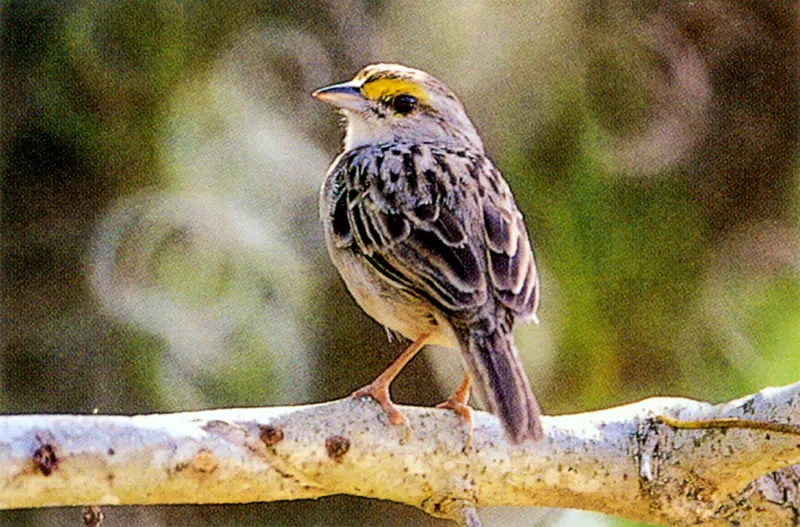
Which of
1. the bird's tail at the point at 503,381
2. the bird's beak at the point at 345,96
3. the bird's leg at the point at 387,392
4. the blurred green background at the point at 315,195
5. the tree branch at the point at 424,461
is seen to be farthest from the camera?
the blurred green background at the point at 315,195

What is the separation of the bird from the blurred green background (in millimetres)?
542

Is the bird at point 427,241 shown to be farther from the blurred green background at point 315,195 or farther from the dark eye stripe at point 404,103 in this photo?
the blurred green background at point 315,195

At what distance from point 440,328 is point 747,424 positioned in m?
0.78

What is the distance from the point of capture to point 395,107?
4.06m

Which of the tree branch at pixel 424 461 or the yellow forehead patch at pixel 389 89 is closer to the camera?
the tree branch at pixel 424 461

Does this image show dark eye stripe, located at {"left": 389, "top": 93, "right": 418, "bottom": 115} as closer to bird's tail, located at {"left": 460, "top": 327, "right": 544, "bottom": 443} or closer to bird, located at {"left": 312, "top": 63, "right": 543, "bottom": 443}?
bird, located at {"left": 312, "top": 63, "right": 543, "bottom": 443}

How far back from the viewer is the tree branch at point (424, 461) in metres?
2.69

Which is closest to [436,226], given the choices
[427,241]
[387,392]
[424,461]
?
[427,241]

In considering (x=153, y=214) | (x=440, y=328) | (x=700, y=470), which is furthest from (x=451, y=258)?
(x=153, y=214)

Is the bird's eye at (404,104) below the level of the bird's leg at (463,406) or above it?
above

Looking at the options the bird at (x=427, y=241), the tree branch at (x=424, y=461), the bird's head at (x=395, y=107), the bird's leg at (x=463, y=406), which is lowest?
the tree branch at (x=424, y=461)

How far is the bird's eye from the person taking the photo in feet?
13.3

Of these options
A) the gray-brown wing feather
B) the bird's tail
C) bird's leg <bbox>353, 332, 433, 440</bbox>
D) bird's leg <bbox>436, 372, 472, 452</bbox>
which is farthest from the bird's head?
the bird's tail

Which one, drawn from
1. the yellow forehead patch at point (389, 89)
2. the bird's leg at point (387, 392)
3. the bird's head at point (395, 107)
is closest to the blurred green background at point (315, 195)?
the bird's head at point (395, 107)
